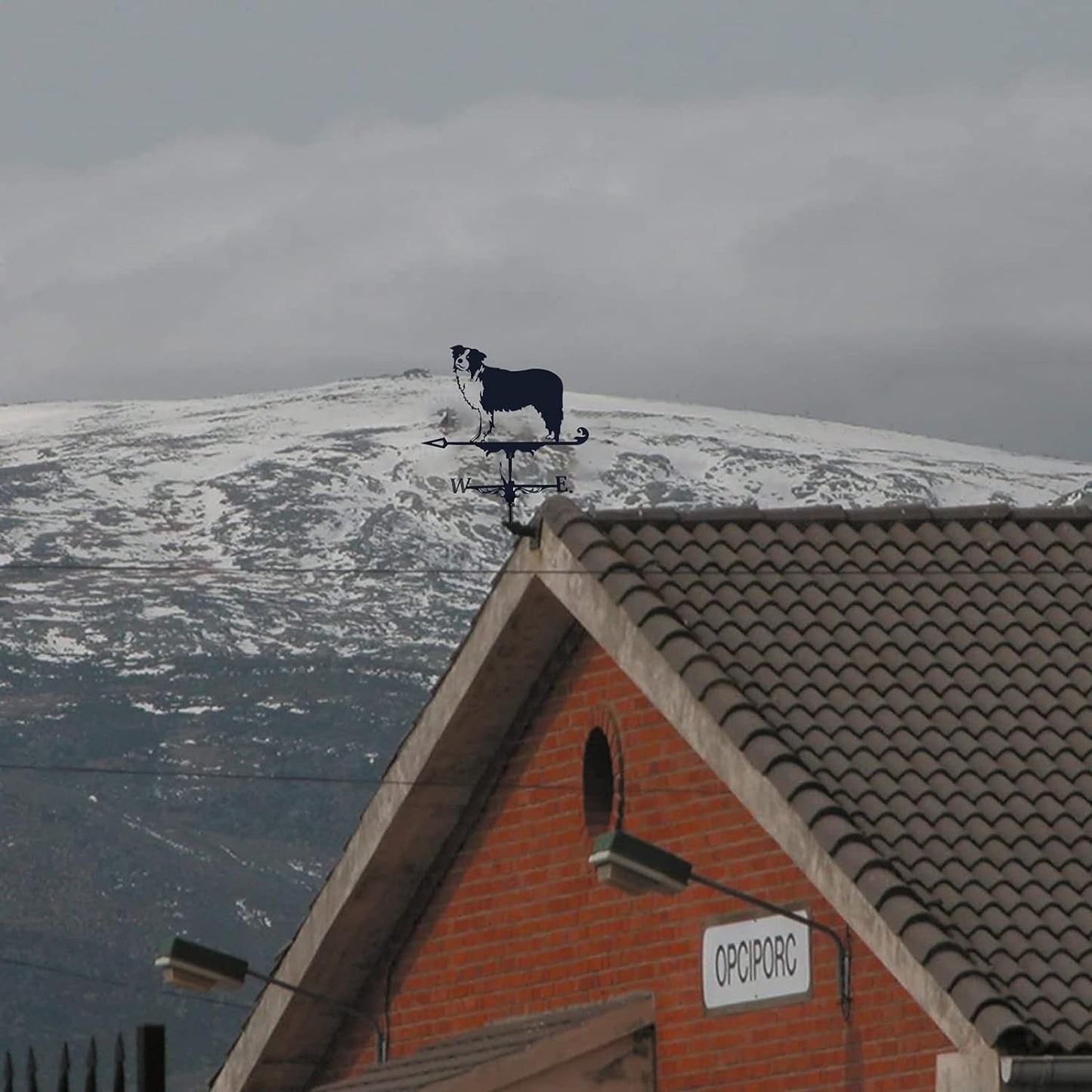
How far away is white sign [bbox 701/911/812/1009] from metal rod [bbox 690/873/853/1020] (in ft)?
0.43

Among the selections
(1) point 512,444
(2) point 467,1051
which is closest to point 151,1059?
(2) point 467,1051

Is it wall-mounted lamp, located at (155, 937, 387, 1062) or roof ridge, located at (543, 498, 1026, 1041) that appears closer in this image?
roof ridge, located at (543, 498, 1026, 1041)

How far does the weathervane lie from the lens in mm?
23484

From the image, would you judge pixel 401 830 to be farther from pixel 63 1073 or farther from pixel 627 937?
pixel 63 1073

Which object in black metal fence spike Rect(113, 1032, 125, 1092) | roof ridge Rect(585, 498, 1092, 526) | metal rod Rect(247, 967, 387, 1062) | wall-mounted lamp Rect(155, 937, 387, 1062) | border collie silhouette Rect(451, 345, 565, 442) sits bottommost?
black metal fence spike Rect(113, 1032, 125, 1092)

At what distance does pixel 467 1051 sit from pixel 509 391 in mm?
17510

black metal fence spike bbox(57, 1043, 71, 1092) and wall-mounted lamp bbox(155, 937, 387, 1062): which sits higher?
wall-mounted lamp bbox(155, 937, 387, 1062)

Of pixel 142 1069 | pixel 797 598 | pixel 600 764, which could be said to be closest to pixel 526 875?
pixel 600 764

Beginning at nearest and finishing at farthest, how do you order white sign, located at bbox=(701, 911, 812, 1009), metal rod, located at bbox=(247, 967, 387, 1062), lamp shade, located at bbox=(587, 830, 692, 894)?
1. lamp shade, located at bbox=(587, 830, 692, 894)
2. white sign, located at bbox=(701, 911, 812, 1009)
3. metal rod, located at bbox=(247, 967, 387, 1062)

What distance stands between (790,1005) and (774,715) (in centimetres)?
171

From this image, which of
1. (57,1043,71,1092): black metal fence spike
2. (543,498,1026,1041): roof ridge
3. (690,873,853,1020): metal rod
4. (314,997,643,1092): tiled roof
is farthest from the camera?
(314,997,643,1092): tiled roof

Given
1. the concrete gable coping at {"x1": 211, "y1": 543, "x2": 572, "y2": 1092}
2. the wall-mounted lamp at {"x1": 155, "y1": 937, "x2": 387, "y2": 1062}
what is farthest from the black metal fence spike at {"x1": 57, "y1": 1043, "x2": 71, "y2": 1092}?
the concrete gable coping at {"x1": 211, "y1": 543, "x2": 572, "y2": 1092}

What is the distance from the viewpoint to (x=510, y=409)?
41.1 meters

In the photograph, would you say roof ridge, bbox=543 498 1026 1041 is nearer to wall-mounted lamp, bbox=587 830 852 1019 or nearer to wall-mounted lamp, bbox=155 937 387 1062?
wall-mounted lamp, bbox=587 830 852 1019
